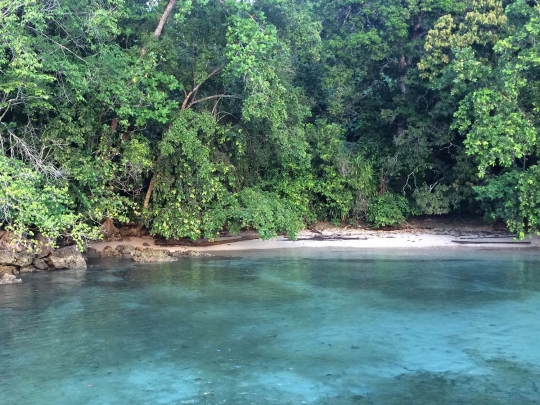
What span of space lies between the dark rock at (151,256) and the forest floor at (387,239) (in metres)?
1.17

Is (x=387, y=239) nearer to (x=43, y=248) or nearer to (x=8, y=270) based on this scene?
(x=43, y=248)

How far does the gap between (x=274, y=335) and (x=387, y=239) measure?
1008cm

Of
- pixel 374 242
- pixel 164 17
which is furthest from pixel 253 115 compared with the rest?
pixel 374 242

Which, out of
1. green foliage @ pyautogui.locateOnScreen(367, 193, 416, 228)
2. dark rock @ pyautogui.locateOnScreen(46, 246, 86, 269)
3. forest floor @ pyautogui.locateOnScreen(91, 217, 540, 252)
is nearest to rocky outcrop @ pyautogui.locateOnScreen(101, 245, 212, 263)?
forest floor @ pyautogui.locateOnScreen(91, 217, 540, 252)

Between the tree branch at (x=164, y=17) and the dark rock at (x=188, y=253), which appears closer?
the tree branch at (x=164, y=17)

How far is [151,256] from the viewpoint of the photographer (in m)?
15.6

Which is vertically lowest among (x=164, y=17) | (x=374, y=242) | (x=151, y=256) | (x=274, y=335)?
(x=274, y=335)

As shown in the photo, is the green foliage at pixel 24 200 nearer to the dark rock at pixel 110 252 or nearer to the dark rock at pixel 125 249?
the dark rock at pixel 110 252

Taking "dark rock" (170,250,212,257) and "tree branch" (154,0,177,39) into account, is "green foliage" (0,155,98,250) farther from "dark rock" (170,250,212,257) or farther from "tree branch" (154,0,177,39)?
"tree branch" (154,0,177,39)

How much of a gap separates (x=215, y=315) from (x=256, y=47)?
22.1ft

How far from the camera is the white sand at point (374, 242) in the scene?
17.6m

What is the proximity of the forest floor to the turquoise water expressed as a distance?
112 inches

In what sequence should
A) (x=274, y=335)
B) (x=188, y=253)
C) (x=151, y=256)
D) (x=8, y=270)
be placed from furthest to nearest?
(x=188, y=253) < (x=151, y=256) < (x=8, y=270) < (x=274, y=335)

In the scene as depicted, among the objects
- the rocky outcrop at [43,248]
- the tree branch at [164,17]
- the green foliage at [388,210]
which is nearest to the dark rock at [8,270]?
the rocky outcrop at [43,248]
